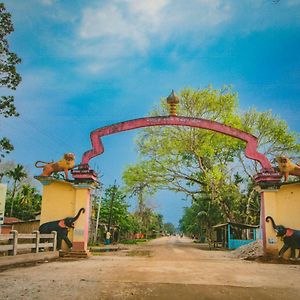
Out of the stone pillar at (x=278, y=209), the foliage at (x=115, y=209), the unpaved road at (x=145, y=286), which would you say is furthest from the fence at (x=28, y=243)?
the foliage at (x=115, y=209)

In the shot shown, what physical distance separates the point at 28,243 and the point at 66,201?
2157mm

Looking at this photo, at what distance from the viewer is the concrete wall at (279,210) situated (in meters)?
12.5

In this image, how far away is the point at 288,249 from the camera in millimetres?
12352

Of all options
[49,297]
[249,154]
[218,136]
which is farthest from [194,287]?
[218,136]

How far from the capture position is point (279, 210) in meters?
12.8

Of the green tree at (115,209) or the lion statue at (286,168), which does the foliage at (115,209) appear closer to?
the green tree at (115,209)

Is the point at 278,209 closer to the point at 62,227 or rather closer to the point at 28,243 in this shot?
the point at 62,227

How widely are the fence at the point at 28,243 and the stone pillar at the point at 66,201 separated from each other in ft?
2.42

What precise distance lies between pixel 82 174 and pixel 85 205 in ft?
4.09

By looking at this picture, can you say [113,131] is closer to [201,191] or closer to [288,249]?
[288,249]

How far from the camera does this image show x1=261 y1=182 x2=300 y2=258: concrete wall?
1248cm

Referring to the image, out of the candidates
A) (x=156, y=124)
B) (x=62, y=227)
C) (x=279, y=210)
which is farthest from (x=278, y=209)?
(x=62, y=227)

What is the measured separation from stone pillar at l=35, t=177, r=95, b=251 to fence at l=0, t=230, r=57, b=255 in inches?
29.1

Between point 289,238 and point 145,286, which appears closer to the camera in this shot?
point 145,286
